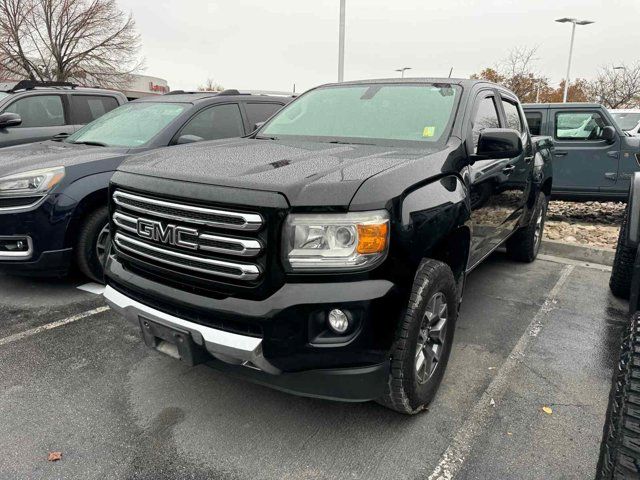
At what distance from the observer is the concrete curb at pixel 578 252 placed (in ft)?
19.0

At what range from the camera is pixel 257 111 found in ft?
19.5

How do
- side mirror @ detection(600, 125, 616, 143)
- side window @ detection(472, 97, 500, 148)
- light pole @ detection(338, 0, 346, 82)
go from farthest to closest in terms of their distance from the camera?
light pole @ detection(338, 0, 346, 82)
side mirror @ detection(600, 125, 616, 143)
side window @ detection(472, 97, 500, 148)

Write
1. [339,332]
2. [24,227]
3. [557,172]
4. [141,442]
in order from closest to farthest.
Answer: [339,332]
[141,442]
[24,227]
[557,172]

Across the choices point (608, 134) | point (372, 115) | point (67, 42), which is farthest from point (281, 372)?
point (67, 42)

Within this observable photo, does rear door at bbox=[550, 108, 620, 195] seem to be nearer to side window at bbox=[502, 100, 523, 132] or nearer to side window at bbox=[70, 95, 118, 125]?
side window at bbox=[502, 100, 523, 132]

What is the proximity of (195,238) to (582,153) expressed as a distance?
7.16 meters

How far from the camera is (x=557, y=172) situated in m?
7.80

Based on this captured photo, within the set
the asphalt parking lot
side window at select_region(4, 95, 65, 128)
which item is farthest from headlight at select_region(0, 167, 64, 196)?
side window at select_region(4, 95, 65, 128)

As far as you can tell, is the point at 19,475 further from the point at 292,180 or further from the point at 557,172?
the point at 557,172

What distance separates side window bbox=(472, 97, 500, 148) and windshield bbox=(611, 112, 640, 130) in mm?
10802

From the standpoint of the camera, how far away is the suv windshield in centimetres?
323

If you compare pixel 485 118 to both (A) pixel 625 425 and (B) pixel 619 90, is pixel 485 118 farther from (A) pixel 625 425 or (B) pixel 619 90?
(B) pixel 619 90

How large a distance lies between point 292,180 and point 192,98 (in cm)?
371

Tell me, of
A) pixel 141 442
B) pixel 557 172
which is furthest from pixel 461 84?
pixel 557 172
